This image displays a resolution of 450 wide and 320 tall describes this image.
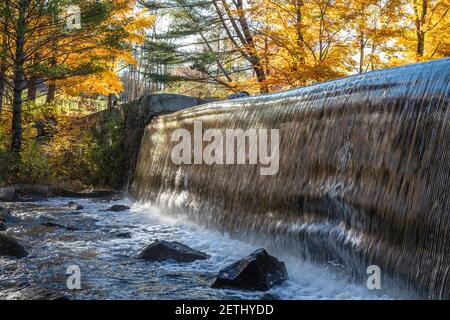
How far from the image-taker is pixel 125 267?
4508mm

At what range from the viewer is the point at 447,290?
117 inches

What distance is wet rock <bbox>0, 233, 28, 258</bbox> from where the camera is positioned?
15.5 ft

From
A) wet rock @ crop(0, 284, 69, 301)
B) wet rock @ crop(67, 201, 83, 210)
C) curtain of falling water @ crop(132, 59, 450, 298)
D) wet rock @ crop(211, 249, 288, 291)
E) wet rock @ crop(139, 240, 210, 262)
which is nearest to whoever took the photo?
curtain of falling water @ crop(132, 59, 450, 298)

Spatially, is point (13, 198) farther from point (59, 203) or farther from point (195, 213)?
point (195, 213)

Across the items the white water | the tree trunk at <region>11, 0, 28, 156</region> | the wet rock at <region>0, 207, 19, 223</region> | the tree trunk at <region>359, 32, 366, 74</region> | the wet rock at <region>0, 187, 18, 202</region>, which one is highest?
the tree trunk at <region>359, 32, 366, 74</region>

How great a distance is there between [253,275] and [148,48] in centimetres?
1257

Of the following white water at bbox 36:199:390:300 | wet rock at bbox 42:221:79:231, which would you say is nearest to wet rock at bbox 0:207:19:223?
wet rock at bbox 42:221:79:231

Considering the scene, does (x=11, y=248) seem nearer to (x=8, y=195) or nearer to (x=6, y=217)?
(x=6, y=217)

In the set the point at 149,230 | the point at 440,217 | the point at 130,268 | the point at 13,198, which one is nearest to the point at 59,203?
the point at 13,198

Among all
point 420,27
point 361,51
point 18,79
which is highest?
point 420,27

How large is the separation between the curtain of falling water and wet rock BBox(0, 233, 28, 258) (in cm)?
244

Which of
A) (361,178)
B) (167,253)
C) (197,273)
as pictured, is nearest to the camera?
(361,178)

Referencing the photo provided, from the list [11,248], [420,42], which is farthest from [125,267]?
[420,42]

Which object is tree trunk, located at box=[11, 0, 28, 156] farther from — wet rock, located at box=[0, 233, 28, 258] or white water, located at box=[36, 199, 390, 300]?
wet rock, located at box=[0, 233, 28, 258]
